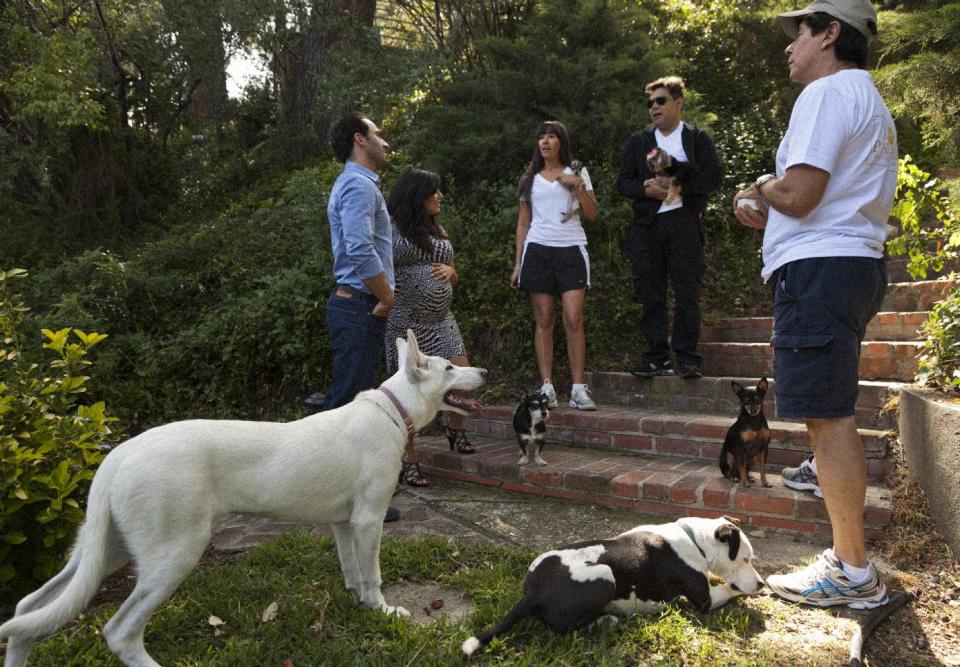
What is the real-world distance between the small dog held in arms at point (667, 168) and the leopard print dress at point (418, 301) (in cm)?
183

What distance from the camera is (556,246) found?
207 inches

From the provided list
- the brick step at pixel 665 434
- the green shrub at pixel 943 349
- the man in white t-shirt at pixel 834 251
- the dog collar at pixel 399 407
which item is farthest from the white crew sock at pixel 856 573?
the dog collar at pixel 399 407

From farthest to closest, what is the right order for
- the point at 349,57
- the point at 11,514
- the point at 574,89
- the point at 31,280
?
the point at 349,57 → the point at 31,280 → the point at 574,89 → the point at 11,514

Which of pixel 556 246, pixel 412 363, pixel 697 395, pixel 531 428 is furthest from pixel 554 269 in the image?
pixel 412 363

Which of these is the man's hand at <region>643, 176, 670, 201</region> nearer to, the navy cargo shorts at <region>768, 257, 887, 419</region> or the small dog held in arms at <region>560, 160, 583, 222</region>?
the small dog held in arms at <region>560, 160, 583, 222</region>

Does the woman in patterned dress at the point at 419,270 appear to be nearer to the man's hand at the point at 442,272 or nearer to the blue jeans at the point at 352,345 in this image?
the man's hand at the point at 442,272

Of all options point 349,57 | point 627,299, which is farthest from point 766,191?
point 349,57

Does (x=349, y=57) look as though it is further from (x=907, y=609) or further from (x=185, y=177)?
(x=907, y=609)

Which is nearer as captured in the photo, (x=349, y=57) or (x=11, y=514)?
(x=11, y=514)

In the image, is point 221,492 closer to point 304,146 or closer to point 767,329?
point 767,329

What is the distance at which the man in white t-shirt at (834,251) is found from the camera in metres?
2.58

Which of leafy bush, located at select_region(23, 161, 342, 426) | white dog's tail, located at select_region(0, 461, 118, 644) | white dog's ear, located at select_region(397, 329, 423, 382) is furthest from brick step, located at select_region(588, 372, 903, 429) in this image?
white dog's tail, located at select_region(0, 461, 118, 644)

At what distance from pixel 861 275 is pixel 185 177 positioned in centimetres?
1255

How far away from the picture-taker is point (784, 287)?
2.75 meters
